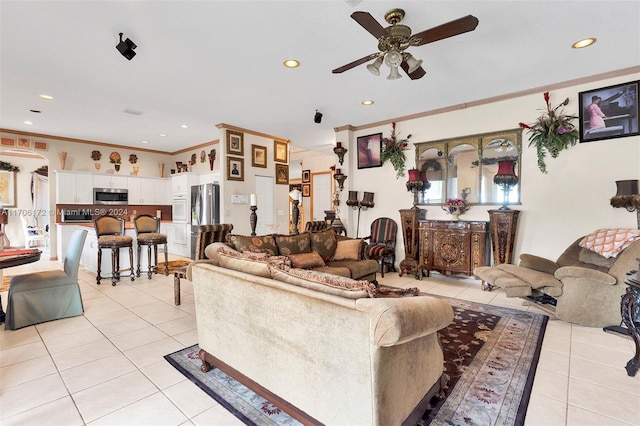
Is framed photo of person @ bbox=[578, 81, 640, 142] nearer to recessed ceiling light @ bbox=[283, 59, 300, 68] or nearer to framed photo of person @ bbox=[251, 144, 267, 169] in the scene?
recessed ceiling light @ bbox=[283, 59, 300, 68]

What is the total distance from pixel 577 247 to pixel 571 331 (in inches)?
53.4

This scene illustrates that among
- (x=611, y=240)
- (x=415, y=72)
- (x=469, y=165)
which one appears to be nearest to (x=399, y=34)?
(x=415, y=72)

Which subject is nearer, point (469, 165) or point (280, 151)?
point (469, 165)

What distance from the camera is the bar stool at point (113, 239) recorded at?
4.55 metres

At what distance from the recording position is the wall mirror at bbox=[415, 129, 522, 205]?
4488 mm

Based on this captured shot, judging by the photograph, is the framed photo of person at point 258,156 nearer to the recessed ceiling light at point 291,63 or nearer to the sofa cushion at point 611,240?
the recessed ceiling light at point 291,63

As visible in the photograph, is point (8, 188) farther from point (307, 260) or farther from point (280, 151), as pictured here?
point (307, 260)

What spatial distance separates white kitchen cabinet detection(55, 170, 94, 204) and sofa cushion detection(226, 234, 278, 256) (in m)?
5.87

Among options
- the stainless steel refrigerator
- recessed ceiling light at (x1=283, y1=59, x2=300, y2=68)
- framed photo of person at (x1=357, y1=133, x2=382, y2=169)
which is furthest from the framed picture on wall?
framed photo of person at (x1=357, y1=133, x2=382, y2=169)

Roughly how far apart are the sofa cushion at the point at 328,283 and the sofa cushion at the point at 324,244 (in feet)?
7.16

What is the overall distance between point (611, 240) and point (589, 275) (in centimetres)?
65

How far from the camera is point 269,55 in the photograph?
327cm

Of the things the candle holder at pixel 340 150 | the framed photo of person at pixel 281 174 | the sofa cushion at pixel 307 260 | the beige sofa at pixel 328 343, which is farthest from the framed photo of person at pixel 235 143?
the beige sofa at pixel 328 343

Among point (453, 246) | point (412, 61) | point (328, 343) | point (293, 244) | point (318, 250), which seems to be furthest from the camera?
point (453, 246)
